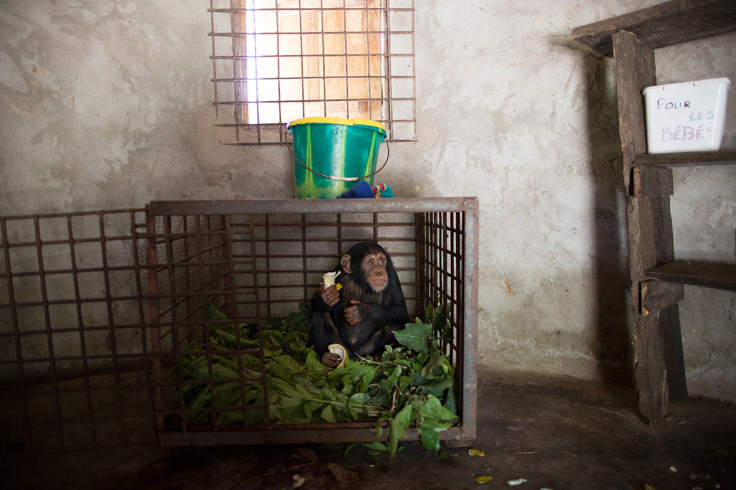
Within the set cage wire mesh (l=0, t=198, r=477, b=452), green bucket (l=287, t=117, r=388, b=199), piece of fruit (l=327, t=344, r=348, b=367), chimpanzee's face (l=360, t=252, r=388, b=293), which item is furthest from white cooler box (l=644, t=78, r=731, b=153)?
piece of fruit (l=327, t=344, r=348, b=367)

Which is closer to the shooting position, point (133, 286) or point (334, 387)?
point (334, 387)

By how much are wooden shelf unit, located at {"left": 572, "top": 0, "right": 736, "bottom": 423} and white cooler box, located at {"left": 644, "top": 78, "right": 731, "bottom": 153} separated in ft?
0.21

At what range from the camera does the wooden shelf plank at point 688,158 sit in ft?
7.16

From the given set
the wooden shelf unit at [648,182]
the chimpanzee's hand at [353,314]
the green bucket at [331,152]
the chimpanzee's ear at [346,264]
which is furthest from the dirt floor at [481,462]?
the green bucket at [331,152]

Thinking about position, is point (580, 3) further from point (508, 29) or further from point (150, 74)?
point (150, 74)

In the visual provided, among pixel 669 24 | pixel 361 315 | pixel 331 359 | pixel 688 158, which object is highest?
pixel 669 24

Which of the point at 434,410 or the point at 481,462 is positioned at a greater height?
the point at 434,410

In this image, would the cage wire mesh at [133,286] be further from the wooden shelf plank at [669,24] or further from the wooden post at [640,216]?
the wooden shelf plank at [669,24]

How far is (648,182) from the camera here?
248 centimetres

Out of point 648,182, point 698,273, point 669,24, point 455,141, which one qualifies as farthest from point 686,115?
point 455,141

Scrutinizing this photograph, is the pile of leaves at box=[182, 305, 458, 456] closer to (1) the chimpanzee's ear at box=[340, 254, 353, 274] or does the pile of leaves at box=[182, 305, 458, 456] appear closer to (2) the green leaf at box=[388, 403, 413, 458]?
(2) the green leaf at box=[388, 403, 413, 458]

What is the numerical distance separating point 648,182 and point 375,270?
1508 mm

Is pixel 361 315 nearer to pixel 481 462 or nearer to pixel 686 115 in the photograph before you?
pixel 481 462

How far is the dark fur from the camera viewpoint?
2.72 meters
